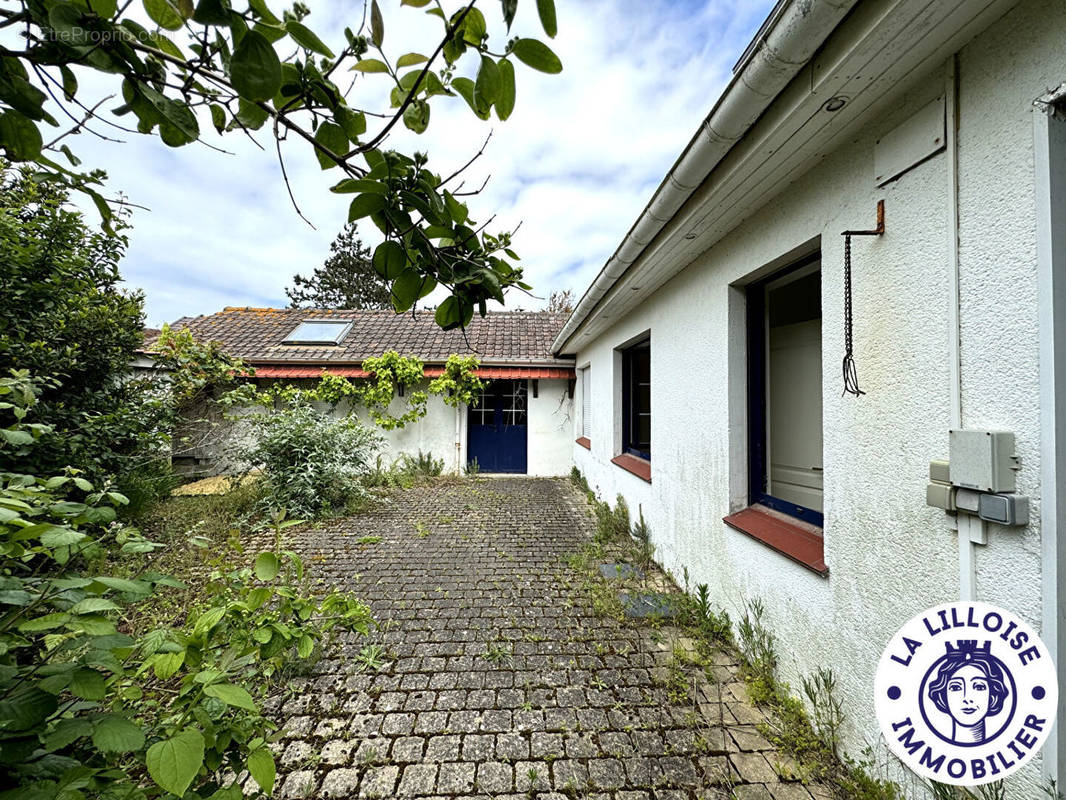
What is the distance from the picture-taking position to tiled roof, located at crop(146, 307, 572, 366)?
31.6ft

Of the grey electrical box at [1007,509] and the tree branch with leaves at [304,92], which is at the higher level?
the tree branch with leaves at [304,92]

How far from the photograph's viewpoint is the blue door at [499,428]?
10047 mm

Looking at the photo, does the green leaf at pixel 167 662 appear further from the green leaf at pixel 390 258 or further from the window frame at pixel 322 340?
the window frame at pixel 322 340

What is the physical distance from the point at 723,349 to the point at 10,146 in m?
3.31

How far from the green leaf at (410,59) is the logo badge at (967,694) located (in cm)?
218

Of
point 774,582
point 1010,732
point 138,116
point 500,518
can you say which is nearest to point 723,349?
point 774,582

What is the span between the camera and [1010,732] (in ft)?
3.99

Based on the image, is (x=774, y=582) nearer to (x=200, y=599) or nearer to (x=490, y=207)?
(x=490, y=207)

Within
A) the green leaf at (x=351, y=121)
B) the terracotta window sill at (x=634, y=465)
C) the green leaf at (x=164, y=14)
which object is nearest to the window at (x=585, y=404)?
the terracotta window sill at (x=634, y=465)

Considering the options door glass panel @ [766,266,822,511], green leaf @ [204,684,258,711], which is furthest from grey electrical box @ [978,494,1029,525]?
door glass panel @ [766,266,822,511]

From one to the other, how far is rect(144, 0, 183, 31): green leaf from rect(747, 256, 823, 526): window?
10.3ft

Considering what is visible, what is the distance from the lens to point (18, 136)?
77cm

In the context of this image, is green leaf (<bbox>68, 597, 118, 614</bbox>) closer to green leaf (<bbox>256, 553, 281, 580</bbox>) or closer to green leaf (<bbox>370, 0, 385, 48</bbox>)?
green leaf (<bbox>256, 553, 281, 580</bbox>)

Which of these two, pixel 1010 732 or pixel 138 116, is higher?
pixel 138 116
